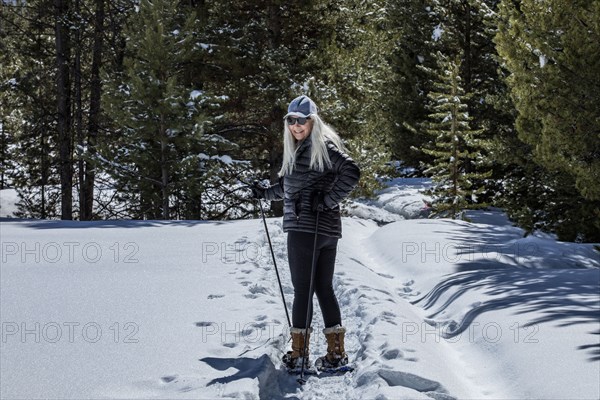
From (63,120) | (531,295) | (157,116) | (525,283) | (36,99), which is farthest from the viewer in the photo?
(36,99)

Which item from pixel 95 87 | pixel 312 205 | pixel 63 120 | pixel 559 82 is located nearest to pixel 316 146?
pixel 312 205

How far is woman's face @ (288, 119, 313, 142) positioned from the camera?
463 cm

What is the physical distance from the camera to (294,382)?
4.44 meters

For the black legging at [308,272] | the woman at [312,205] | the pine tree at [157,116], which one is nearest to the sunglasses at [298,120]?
the woman at [312,205]

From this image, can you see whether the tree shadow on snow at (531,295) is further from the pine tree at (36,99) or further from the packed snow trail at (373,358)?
the pine tree at (36,99)

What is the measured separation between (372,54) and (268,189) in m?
12.2

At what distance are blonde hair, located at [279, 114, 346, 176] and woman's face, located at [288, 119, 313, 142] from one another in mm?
40

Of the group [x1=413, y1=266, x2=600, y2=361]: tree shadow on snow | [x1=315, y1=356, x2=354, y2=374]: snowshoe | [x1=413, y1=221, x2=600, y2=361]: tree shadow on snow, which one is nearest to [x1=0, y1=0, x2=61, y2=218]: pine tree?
[x1=413, y1=221, x2=600, y2=361]: tree shadow on snow

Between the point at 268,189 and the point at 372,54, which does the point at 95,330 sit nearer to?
the point at 268,189

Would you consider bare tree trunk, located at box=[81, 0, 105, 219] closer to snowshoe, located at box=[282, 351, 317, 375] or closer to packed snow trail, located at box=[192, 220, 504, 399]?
packed snow trail, located at box=[192, 220, 504, 399]

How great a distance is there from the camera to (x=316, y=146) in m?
4.54

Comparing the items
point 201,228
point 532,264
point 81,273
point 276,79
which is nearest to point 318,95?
point 276,79

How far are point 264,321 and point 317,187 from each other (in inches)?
60.8

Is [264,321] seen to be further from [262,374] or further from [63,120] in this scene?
[63,120]
